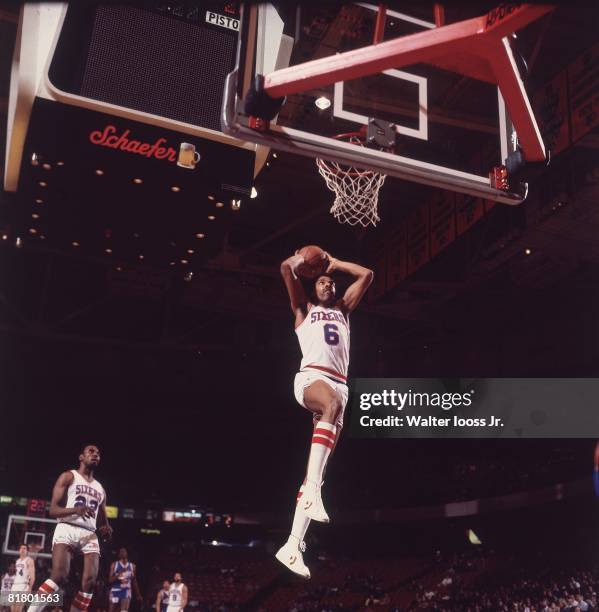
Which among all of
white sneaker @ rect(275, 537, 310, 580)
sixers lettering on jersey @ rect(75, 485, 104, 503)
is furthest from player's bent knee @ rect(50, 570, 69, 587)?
white sneaker @ rect(275, 537, 310, 580)

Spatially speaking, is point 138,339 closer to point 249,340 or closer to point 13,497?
point 249,340

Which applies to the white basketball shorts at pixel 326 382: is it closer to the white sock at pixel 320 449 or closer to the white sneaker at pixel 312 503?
the white sock at pixel 320 449

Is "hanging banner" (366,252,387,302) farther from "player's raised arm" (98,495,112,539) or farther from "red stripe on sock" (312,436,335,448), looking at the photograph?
A: "red stripe on sock" (312,436,335,448)

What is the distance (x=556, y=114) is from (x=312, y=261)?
185 inches

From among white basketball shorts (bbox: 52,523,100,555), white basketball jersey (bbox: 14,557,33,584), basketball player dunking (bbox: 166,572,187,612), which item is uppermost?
white basketball shorts (bbox: 52,523,100,555)

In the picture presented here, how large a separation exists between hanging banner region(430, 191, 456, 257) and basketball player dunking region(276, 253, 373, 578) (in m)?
5.09

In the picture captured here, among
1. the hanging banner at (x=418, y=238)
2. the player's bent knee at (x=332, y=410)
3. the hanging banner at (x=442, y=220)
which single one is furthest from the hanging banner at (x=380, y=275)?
the player's bent knee at (x=332, y=410)

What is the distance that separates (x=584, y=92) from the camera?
25.1ft

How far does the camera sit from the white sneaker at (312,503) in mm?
4504

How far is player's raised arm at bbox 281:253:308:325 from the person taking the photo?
5004 mm

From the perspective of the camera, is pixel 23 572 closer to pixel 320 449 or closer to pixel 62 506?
pixel 62 506

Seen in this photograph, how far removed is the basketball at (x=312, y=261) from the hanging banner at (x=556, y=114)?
415 cm

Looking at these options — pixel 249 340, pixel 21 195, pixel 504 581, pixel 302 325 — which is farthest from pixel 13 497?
pixel 302 325

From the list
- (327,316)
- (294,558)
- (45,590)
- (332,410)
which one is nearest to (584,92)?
(327,316)
